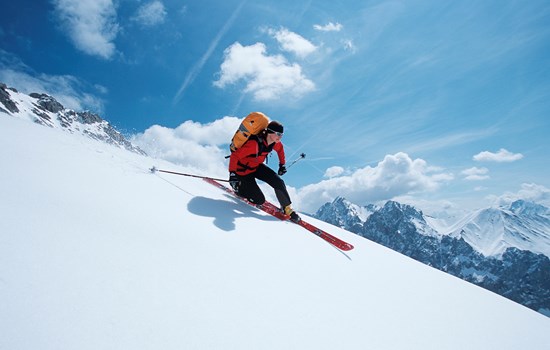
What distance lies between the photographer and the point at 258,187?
25.1ft

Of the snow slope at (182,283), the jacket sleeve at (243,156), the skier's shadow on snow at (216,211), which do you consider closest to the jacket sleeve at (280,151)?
the jacket sleeve at (243,156)

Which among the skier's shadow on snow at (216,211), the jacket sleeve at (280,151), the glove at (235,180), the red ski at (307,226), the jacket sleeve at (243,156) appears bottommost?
the skier's shadow on snow at (216,211)

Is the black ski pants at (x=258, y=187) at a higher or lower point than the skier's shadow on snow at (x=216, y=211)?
higher

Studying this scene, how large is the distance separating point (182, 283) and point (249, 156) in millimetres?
5044

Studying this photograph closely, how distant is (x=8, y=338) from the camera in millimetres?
1491

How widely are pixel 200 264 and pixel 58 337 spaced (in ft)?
4.65

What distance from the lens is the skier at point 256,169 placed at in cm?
721

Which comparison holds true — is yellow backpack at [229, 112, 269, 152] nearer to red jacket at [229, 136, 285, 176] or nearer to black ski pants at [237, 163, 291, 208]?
red jacket at [229, 136, 285, 176]

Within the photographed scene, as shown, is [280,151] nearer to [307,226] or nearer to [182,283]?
[307,226]

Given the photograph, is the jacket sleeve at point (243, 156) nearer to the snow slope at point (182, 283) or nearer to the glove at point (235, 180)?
the glove at point (235, 180)

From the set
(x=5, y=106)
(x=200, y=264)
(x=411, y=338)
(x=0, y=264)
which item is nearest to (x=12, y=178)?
(x=0, y=264)

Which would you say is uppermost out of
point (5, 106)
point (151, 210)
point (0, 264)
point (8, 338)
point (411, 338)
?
point (5, 106)

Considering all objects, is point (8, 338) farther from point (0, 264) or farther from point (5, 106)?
point (5, 106)

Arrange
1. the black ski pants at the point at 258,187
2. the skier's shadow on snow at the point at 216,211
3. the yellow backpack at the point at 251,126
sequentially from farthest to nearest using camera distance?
the black ski pants at the point at 258,187, the yellow backpack at the point at 251,126, the skier's shadow on snow at the point at 216,211
